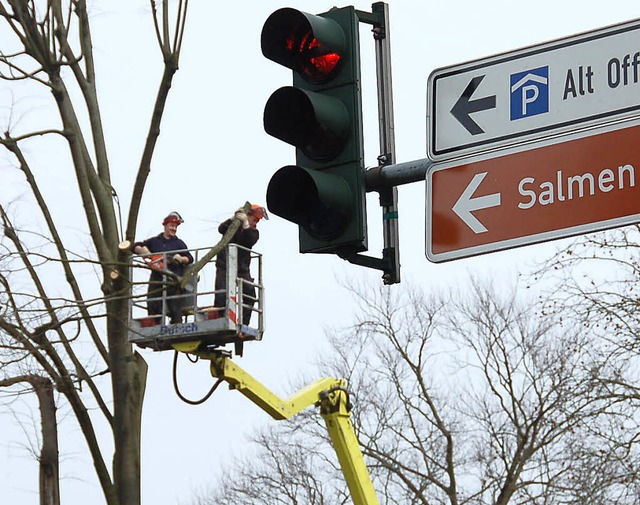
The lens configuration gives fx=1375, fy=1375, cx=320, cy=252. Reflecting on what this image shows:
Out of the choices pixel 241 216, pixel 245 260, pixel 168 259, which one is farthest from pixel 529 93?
pixel 245 260

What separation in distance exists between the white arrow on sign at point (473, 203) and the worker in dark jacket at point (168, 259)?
22.9ft

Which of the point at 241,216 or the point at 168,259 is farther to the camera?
the point at 168,259

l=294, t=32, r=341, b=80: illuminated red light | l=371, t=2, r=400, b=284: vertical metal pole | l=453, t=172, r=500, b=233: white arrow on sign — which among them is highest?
l=294, t=32, r=341, b=80: illuminated red light

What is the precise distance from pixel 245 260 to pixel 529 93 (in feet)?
26.6

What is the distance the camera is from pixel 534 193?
5.37 meters

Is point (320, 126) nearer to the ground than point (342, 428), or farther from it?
nearer to the ground

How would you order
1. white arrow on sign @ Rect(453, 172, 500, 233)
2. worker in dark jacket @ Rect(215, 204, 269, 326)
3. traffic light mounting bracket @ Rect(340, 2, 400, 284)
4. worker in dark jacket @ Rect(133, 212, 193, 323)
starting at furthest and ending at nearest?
worker in dark jacket @ Rect(215, 204, 269, 326) < worker in dark jacket @ Rect(133, 212, 193, 323) < traffic light mounting bracket @ Rect(340, 2, 400, 284) < white arrow on sign @ Rect(453, 172, 500, 233)

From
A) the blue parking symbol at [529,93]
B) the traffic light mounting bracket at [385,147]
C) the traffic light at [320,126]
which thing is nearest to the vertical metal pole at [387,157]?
the traffic light mounting bracket at [385,147]

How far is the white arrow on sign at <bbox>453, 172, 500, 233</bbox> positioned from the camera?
5445 millimetres

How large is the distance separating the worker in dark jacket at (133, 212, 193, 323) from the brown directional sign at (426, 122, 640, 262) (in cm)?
694

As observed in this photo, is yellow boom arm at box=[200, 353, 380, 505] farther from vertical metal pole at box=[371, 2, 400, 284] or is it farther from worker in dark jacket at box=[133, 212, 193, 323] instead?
vertical metal pole at box=[371, 2, 400, 284]

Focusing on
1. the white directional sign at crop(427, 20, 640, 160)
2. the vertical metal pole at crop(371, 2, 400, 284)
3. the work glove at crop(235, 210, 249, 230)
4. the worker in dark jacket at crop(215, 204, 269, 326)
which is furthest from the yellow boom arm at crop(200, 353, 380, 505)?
the white directional sign at crop(427, 20, 640, 160)

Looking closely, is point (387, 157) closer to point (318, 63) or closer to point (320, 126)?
point (320, 126)

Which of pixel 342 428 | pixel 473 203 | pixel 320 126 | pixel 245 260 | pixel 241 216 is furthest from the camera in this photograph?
pixel 342 428
